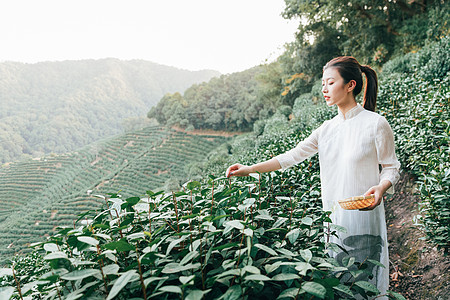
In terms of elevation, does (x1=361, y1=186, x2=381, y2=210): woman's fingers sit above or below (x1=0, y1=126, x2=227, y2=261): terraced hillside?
above

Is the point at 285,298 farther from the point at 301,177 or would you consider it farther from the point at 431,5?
the point at 431,5

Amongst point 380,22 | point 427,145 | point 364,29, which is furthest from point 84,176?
point 427,145

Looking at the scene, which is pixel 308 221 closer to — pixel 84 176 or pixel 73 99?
pixel 84 176

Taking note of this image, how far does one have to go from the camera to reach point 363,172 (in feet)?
3.99

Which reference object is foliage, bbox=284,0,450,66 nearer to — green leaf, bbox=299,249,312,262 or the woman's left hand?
the woman's left hand

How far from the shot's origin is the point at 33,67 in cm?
7381

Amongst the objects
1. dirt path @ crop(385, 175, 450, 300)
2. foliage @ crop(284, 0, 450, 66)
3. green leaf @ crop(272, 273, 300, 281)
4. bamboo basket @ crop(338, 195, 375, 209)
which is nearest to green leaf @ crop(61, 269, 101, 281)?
green leaf @ crop(272, 273, 300, 281)

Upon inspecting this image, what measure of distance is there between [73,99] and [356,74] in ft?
249

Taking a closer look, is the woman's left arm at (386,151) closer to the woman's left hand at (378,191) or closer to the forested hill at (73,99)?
the woman's left hand at (378,191)

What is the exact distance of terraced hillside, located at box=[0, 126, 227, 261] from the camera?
24.3 m

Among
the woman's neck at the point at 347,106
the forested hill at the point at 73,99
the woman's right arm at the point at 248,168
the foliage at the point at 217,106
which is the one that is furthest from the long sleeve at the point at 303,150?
the forested hill at the point at 73,99

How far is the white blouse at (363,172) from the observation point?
119 cm

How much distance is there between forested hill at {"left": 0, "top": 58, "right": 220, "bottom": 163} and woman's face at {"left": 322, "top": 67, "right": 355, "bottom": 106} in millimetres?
53612

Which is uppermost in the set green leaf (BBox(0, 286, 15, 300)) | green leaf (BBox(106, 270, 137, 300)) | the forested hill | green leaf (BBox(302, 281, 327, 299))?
the forested hill
